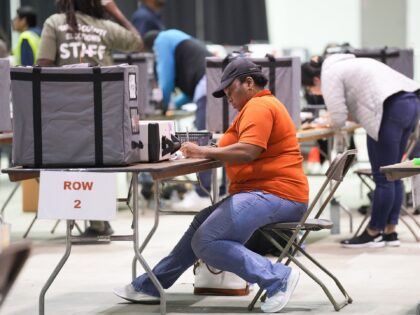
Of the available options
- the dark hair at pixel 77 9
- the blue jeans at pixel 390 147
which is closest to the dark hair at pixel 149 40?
the dark hair at pixel 77 9

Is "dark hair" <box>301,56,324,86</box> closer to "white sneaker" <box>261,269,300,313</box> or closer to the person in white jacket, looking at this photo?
the person in white jacket

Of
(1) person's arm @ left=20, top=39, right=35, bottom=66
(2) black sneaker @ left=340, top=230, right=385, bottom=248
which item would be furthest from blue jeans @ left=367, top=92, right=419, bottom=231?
(1) person's arm @ left=20, top=39, right=35, bottom=66

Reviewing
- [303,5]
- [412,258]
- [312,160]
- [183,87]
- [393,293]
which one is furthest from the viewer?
[303,5]

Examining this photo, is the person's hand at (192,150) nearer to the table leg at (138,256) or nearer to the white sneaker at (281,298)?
the table leg at (138,256)

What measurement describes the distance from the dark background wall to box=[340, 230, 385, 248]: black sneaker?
907cm

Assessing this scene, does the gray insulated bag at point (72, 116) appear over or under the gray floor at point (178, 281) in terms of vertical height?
over

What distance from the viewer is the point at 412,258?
6.11m

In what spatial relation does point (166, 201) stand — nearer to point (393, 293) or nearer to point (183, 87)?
point (183, 87)

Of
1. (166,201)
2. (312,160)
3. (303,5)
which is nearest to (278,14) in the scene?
(303,5)

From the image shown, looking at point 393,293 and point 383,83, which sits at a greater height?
point 383,83

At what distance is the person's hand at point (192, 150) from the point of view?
4.62 meters

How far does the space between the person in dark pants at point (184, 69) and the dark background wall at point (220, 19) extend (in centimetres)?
721

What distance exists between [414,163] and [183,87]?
399cm

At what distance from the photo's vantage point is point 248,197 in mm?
4684
